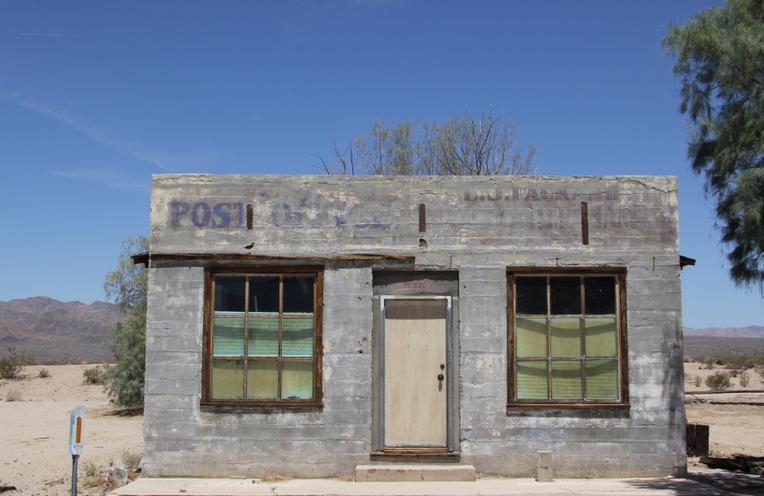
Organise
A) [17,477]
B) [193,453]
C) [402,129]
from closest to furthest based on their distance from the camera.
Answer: [193,453], [17,477], [402,129]

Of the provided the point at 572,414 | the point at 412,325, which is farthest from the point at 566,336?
the point at 412,325

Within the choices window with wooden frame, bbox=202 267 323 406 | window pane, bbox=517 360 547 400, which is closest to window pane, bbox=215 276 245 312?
window with wooden frame, bbox=202 267 323 406

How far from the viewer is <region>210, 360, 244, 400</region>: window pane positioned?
412 inches

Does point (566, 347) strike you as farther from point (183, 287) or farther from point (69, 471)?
point (69, 471)

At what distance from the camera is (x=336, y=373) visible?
10.5 m

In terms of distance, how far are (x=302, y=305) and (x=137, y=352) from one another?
15257 mm

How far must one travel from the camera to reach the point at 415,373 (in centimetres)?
1057

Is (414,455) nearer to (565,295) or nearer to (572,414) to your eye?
(572,414)

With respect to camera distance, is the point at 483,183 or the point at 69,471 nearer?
the point at 483,183

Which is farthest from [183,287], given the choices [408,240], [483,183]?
[483,183]

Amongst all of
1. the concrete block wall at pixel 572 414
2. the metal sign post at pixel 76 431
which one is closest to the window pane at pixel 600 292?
the concrete block wall at pixel 572 414

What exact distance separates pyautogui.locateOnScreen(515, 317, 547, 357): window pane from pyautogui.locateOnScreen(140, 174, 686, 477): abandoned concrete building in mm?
20

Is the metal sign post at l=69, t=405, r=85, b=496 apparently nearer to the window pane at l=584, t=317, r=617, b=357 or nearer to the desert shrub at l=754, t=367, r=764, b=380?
the window pane at l=584, t=317, r=617, b=357

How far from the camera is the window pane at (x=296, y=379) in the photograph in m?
10.5
